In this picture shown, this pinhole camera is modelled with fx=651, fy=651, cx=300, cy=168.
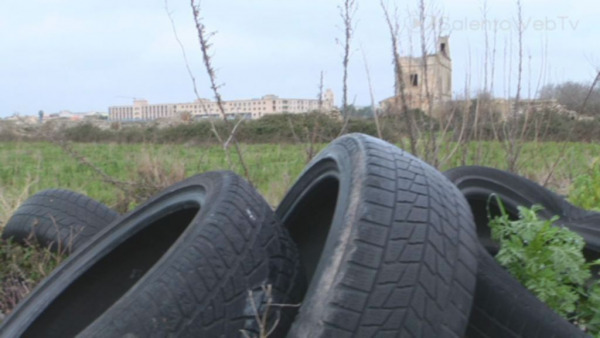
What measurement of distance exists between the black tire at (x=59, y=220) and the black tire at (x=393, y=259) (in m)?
2.83

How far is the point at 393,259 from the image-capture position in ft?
7.79

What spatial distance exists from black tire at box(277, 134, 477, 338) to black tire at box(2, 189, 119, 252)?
9.27 feet

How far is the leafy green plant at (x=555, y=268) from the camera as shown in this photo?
306cm

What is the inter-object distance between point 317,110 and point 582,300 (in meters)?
4.65

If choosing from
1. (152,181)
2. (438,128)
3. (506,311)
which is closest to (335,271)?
(506,311)

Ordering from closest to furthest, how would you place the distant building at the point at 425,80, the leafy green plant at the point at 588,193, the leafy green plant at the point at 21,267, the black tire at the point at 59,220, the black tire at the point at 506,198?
the black tire at the point at 506,198
the leafy green plant at the point at 588,193
the leafy green plant at the point at 21,267
the black tire at the point at 59,220
the distant building at the point at 425,80

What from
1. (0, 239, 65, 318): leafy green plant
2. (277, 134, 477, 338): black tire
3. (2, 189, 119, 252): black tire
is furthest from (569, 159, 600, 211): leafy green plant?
(0, 239, 65, 318): leafy green plant

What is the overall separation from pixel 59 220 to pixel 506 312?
3554mm

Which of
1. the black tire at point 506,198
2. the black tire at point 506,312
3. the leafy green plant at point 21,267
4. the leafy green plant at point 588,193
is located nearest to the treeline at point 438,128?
the leafy green plant at point 21,267

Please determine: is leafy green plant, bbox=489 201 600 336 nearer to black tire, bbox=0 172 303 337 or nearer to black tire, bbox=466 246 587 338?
black tire, bbox=466 246 587 338

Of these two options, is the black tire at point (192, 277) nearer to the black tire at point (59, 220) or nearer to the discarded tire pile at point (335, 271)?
the discarded tire pile at point (335, 271)

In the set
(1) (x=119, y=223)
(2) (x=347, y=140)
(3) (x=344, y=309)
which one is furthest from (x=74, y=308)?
(3) (x=344, y=309)

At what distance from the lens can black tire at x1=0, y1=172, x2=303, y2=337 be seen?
8.36 ft

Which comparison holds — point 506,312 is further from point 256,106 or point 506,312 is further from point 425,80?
point 256,106
